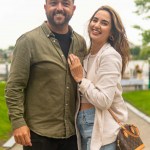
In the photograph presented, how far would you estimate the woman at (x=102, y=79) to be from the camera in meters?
3.19

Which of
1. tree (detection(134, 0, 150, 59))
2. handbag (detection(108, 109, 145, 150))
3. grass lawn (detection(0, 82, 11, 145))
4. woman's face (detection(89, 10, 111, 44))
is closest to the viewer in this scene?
handbag (detection(108, 109, 145, 150))

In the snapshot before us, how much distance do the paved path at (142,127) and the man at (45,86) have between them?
4.19 metres

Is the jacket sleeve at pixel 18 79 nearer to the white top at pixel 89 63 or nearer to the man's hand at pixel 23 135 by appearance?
the man's hand at pixel 23 135

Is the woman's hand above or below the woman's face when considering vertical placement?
below

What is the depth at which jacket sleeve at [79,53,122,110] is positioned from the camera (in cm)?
316

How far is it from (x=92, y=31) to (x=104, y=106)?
66 cm

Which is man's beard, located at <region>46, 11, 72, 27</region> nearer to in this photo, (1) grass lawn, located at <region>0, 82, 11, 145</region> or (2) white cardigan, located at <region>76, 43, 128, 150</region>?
(2) white cardigan, located at <region>76, 43, 128, 150</region>

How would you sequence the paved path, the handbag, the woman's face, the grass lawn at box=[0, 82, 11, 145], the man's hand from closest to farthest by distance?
the man's hand
the handbag
the woman's face
the paved path
the grass lawn at box=[0, 82, 11, 145]

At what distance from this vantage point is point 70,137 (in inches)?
134

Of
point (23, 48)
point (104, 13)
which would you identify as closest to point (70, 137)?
point (23, 48)

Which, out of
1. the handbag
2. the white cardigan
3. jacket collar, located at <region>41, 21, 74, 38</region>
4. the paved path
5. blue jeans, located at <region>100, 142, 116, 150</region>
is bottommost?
the paved path

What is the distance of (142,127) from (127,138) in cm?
662

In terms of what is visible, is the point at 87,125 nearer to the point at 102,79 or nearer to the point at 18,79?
the point at 102,79

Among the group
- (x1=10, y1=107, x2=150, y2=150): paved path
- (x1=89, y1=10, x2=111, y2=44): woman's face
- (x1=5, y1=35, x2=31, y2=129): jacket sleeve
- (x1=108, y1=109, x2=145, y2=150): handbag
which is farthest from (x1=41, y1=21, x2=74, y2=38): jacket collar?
(x1=10, y1=107, x2=150, y2=150): paved path
